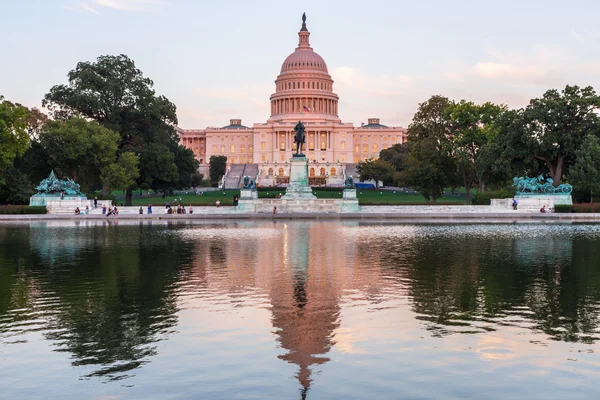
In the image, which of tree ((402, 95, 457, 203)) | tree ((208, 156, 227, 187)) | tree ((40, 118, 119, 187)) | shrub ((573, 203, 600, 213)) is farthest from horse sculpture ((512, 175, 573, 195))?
tree ((208, 156, 227, 187))

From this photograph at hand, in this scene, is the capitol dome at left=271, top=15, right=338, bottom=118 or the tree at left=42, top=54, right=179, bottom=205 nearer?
the tree at left=42, top=54, right=179, bottom=205

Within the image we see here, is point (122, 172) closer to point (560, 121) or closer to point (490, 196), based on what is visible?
point (490, 196)

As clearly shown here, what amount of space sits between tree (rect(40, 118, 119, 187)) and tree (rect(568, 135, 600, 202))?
3833cm

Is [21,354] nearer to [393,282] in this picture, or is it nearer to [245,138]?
[393,282]

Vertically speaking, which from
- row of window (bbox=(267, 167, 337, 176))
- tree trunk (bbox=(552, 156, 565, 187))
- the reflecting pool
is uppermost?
row of window (bbox=(267, 167, 337, 176))

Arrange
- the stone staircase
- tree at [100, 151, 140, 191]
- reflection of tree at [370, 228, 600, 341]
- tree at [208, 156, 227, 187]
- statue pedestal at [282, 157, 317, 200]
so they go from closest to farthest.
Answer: reflection of tree at [370, 228, 600, 341], statue pedestal at [282, 157, 317, 200], tree at [100, 151, 140, 191], the stone staircase, tree at [208, 156, 227, 187]

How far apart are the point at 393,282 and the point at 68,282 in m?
8.01

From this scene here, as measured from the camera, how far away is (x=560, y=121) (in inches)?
2301

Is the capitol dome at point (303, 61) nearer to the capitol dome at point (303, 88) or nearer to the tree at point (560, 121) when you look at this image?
the capitol dome at point (303, 88)

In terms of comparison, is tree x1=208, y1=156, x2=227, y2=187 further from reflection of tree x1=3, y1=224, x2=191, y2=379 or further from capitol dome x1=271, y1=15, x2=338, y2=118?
reflection of tree x1=3, y1=224, x2=191, y2=379

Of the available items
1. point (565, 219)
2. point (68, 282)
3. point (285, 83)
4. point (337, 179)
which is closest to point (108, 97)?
point (565, 219)

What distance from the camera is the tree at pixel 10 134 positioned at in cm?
5297

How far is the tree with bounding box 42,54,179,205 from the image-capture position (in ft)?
217

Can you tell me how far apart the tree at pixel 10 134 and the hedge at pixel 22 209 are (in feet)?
10.4
